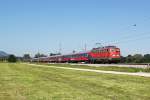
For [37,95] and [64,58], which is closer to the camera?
[37,95]

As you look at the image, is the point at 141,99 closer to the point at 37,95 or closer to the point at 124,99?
the point at 124,99

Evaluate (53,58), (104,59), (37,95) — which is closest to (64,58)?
(53,58)

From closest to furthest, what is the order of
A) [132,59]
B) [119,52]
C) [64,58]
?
1. [119,52]
2. [132,59]
3. [64,58]

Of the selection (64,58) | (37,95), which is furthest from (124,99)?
(64,58)

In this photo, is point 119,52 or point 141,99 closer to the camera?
point 141,99

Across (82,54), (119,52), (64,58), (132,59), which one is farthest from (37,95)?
(64,58)

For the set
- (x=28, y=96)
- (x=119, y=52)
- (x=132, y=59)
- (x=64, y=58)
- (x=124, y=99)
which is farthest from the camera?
(x=64, y=58)

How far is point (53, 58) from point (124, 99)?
107861 mm

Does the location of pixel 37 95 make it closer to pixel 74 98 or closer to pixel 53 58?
pixel 74 98

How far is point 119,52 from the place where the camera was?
223 ft

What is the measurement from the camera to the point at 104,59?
225 ft

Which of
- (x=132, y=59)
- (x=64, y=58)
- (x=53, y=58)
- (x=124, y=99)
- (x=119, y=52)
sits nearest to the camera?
(x=124, y=99)

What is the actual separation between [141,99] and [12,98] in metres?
4.28

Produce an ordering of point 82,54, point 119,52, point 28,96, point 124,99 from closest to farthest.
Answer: point 124,99 < point 28,96 < point 119,52 < point 82,54
